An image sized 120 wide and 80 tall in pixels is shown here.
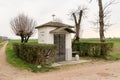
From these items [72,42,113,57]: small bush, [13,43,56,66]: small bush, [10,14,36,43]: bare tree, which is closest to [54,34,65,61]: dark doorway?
[13,43,56,66]: small bush

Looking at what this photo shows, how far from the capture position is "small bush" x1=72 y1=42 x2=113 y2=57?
46.0 feet

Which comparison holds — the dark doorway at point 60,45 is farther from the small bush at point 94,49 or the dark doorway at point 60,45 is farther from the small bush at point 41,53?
the small bush at point 94,49

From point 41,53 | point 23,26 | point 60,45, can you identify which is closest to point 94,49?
point 60,45

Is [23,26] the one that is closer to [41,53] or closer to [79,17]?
[79,17]

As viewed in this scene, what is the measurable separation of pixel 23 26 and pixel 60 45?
14.6 m

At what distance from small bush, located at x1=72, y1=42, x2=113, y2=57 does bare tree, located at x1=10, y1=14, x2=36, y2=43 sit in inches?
419

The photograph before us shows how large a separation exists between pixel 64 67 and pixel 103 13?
9430 millimetres

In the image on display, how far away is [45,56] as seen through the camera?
10.6 m

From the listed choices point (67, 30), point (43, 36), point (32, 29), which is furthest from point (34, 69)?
point (32, 29)

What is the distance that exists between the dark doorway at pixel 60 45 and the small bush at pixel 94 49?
2937 millimetres

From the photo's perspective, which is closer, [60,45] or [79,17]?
[60,45]

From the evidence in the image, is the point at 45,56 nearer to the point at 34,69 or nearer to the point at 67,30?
the point at 34,69

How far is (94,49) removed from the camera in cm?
1445

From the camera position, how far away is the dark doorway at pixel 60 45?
1289 cm
